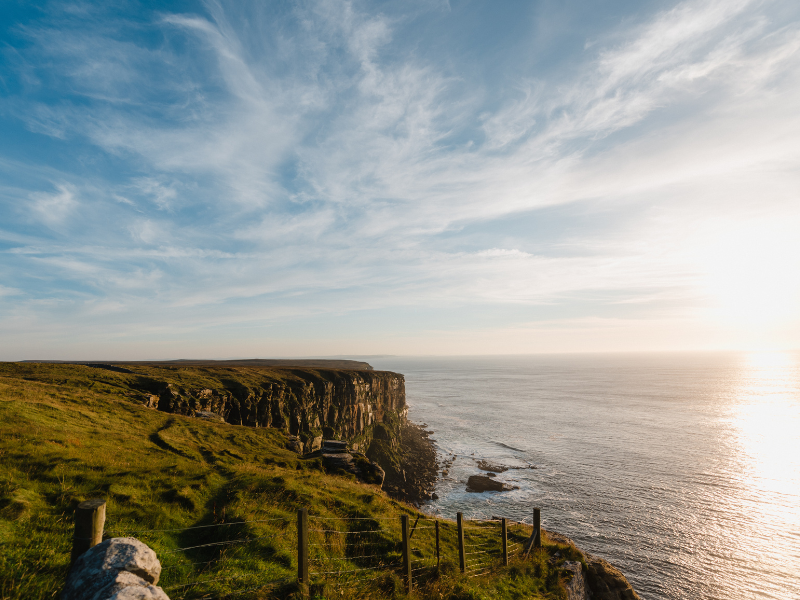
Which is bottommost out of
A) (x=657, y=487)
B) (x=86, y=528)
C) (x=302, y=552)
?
(x=657, y=487)

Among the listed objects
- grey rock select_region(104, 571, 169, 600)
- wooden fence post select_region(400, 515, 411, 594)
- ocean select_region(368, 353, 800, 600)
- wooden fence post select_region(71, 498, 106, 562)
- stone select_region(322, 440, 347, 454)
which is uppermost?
wooden fence post select_region(71, 498, 106, 562)

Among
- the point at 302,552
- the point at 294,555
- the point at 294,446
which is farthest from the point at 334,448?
the point at 302,552

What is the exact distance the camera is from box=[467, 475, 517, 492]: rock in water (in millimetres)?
61125

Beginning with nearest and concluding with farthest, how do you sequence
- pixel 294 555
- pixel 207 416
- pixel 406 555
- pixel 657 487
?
pixel 406 555
pixel 294 555
pixel 207 416
pixel 657 487

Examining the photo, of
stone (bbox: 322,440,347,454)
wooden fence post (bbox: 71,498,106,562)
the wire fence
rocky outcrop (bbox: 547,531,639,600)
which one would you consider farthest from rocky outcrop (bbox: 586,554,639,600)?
wooden fence post (bbox: 71,498,106,562)

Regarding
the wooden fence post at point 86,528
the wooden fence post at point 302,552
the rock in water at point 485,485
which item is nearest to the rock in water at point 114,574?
the wooden fence post at point 86,528

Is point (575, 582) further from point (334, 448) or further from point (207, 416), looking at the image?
point (207, 416)

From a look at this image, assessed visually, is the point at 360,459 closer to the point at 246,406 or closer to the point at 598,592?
the point at 598,592

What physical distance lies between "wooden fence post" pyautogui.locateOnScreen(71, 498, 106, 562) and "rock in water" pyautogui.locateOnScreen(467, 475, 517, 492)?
207 feet

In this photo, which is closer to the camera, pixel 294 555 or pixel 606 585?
pixel 294 555

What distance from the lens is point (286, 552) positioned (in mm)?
13008

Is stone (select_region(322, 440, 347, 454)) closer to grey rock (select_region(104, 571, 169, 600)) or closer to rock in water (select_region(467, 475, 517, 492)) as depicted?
rock in water (select_region(467, 475, 517, 492))

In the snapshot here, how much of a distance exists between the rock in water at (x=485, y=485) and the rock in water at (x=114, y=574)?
62.8 metres

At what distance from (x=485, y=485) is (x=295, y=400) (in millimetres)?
35768
